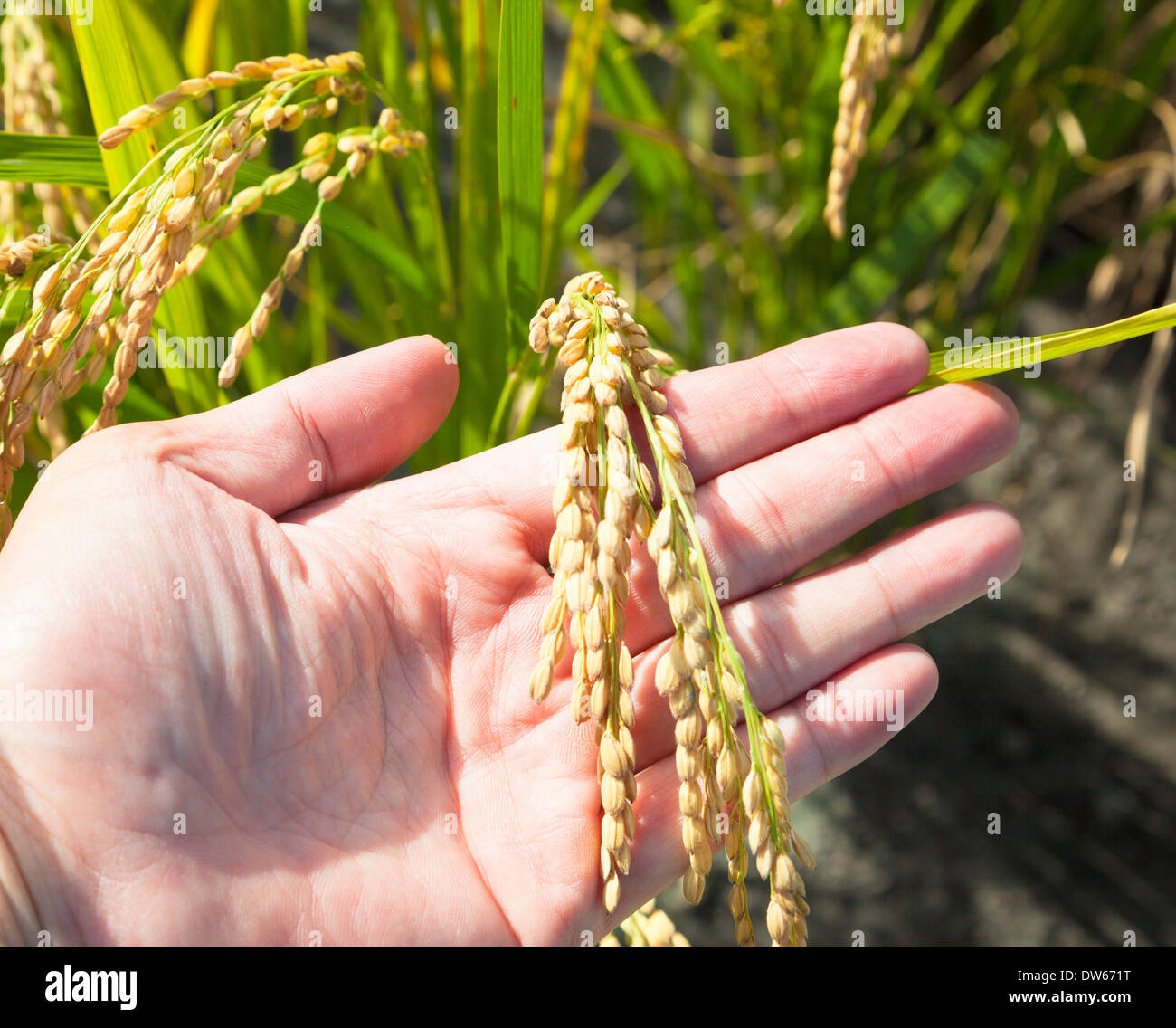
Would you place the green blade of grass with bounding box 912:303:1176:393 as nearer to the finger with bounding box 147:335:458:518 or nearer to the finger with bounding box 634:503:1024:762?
the finger with bounding box 634:503:1024:762

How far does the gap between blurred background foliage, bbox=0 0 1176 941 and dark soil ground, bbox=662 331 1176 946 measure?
9cm

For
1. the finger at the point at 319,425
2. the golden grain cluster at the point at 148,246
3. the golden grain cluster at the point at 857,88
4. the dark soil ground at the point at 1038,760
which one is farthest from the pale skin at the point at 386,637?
the dark soil ground at the point at 1038,760

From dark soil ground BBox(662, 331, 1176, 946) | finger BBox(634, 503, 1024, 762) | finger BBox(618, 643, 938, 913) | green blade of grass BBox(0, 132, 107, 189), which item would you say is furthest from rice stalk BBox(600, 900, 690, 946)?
green blade of grass BBox(0, 132, 107, 189)

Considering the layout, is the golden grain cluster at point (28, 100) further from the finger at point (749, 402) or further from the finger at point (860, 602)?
the finger at point (860, 602)

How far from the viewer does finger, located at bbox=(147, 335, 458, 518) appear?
1.03 metres

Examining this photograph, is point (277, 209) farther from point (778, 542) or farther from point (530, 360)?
point (778, 542)

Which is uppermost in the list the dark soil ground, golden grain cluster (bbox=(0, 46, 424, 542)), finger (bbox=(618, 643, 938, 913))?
golden grain cluster (bbox=(0, 46, 424, 542))

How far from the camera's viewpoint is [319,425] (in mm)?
1076

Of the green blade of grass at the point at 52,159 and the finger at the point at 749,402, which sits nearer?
the green blade of grass at the point at 52,159

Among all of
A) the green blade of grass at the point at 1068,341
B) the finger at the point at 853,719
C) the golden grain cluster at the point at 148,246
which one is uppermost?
the golden grain cluster at the point at 148,246

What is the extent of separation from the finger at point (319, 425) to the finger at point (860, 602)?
0.44 m

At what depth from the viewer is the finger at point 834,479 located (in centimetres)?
113
